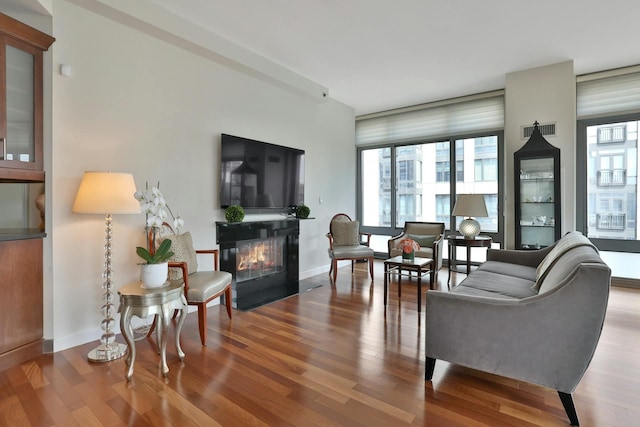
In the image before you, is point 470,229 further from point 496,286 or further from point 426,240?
point 496,286

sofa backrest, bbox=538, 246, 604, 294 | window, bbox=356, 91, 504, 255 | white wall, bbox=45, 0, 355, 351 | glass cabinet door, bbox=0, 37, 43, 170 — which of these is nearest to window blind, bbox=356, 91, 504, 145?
window, bbox=356, 91, 504, 255

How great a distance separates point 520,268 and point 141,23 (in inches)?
176

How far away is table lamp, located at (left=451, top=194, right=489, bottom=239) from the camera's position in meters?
4.80

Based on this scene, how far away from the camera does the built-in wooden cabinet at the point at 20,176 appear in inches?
93.6

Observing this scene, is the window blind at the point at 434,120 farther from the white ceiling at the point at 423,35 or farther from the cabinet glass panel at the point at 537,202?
the cabinet glass panel at the point at 537,202

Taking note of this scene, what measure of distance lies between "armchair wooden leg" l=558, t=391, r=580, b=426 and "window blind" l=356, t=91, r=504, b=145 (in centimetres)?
460

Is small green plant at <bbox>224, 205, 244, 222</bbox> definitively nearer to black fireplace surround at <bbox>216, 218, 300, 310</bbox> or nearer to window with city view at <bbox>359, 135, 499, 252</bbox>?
black fireplace surround at <bbox>216, 218, 300, 310</bbox>

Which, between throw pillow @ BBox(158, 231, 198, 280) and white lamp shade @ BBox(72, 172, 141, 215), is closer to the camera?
white lamp shade @ BBox(72, 172, 141, 215)

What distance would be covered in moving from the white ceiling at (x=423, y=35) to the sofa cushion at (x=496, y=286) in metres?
2.52

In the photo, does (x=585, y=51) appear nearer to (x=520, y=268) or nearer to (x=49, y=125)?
(x=520, y=268)

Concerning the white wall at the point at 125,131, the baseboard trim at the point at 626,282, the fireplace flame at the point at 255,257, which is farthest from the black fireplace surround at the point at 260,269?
the baseboard trim at the point at 626,282

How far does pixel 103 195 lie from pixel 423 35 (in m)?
3.48

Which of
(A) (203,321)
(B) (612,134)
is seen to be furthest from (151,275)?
(B) (612,134)

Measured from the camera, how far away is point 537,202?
4609mm
